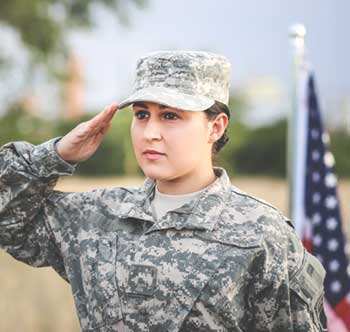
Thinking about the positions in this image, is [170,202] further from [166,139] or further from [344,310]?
[344,310]

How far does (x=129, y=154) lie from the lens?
23.5 m

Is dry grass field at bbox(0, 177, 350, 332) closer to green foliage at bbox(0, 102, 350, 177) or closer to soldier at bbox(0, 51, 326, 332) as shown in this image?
soldier at bbox(0, 51, 326, 332)

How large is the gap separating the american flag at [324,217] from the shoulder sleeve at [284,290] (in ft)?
4.95

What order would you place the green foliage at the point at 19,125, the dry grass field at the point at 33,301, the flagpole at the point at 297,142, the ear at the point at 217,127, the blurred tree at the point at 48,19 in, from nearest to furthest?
1. the ear at the point at 217,127
2. the flagpole at the point at 297,142
3. the dry grass field at the point at 33,301
4. the green foliage at the point at 19,125
5. the blurred tree at the point at 48,19

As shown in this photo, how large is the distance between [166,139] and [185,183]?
0.17 m

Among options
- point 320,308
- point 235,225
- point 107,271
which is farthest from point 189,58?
point 320,308

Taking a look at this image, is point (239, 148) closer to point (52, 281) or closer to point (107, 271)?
point (52, 281)

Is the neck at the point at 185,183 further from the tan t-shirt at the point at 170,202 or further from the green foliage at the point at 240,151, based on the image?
the green foliage at the point at 240,151

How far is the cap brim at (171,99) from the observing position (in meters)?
2.04

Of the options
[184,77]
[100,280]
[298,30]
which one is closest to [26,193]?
[100,280]

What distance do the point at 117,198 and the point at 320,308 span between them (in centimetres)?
64

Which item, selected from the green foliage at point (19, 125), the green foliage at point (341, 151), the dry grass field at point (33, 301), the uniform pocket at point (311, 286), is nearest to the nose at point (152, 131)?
the uniform pocket at point (311, 286)

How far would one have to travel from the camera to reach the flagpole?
390 cm

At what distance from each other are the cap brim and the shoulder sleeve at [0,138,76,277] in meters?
0.32
